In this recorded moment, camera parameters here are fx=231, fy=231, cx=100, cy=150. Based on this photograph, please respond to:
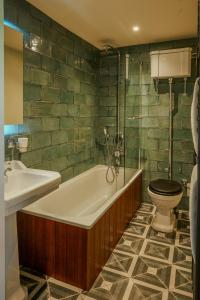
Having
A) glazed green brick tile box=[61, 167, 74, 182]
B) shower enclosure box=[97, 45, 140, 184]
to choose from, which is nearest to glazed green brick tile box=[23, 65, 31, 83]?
glazed green brick tile box=[61, 167, 74, 182]

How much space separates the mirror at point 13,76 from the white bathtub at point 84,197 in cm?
88

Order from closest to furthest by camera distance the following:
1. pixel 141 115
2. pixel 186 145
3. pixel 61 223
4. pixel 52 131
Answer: pixel 61 223 → pixel 52 131 → pixel 186 145 → pixel 141 115

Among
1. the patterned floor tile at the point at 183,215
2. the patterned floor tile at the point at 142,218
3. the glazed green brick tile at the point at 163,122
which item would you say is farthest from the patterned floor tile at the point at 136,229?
the glazed green brick tile at the point at 163,122

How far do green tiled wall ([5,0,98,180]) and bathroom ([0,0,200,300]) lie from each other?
0.01 meters

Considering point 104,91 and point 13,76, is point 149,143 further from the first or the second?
point 13,76

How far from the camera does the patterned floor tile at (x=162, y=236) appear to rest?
262cm

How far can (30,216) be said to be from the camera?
6.84 feet

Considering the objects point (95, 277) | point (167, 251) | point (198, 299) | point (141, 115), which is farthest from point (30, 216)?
point (141, 115)

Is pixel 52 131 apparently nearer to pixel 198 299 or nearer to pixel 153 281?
pixel 153 281

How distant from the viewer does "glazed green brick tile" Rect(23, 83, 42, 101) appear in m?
2.28

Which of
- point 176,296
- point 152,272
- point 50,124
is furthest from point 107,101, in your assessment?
point 176,296

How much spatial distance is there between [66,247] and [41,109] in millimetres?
1429

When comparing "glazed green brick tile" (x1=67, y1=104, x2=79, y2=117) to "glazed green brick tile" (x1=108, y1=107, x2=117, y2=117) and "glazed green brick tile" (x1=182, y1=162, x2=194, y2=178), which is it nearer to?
"glazed green brick tile" (x1=108, y1=107, x2=117, y2=117)

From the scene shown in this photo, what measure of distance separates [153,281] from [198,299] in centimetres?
151
